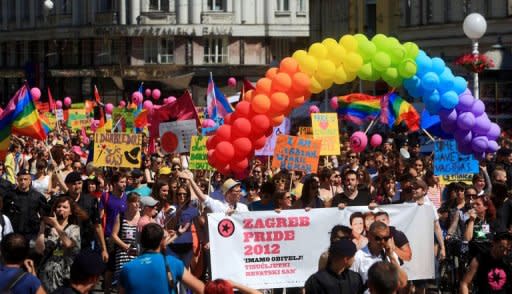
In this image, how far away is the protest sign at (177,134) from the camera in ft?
75.3

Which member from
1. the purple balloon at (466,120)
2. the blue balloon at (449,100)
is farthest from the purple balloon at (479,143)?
the blue balloon at (449,100)

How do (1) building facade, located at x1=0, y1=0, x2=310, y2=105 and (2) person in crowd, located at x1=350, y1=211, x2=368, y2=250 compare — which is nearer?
(2) person in crowd, located at x1=350, y1=211, x2=368, y2=250

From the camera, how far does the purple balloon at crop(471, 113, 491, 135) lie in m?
19.8

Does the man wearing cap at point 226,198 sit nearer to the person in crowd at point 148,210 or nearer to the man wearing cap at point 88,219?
the person in crowd at point 148,210

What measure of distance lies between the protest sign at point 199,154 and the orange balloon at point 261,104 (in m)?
2.35

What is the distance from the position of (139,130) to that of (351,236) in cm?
2395

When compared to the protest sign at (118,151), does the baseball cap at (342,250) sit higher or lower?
lower

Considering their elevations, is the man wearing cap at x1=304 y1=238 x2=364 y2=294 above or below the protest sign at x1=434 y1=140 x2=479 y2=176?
below

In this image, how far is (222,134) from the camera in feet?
63.3

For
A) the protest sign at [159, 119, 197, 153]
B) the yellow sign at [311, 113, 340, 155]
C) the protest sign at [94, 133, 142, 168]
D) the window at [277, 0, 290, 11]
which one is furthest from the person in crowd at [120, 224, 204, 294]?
the window at [277, 0, 290, 11]

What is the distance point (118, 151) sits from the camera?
23.2 meters

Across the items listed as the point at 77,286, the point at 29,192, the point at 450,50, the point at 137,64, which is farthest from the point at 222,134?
the point at 137,64

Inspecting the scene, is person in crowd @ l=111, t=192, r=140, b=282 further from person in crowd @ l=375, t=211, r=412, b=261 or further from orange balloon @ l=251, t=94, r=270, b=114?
person in crowd @ l=375, t=211, r=412, b=261

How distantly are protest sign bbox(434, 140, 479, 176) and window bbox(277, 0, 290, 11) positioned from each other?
5650 cm
